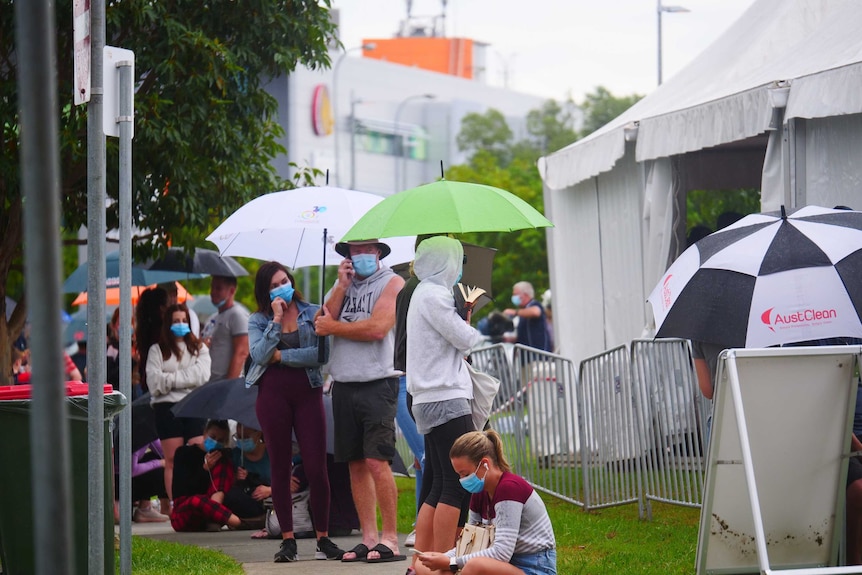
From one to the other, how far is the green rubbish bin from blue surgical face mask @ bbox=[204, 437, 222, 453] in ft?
11.0

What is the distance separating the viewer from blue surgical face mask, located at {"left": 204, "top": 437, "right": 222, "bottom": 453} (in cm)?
949

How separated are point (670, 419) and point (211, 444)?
3385 millimetres

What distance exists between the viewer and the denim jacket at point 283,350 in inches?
300

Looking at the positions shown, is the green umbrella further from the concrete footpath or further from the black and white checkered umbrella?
the concrete footpath

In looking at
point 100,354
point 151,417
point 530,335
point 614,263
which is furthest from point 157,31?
point 530,335

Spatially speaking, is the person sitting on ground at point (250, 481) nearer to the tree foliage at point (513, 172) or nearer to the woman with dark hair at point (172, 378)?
the woman with dark hair at point (172, 378)

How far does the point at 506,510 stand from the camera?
5.77 m

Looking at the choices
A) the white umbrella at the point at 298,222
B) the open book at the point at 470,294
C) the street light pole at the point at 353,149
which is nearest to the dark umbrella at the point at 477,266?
the white umbrella at the point at 298,222

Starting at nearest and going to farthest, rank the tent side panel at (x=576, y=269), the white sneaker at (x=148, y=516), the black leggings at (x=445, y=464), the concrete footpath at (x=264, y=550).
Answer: the black leggings at (x=445, y=464), the concrete footpath at (x=264, y=550), the white sneaker at (x=148, y=516), the tent side panel at (x=576, y=269)

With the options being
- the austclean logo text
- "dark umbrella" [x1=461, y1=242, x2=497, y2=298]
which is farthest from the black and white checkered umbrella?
"dark umbrella" [x1=461, y1=242, x2=497, y2=298]

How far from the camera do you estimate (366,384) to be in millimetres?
7457

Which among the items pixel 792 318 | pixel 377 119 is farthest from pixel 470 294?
pixel 377 119

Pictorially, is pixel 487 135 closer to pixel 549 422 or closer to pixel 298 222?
pixel 549 422

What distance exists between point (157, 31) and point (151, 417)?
121 inches
